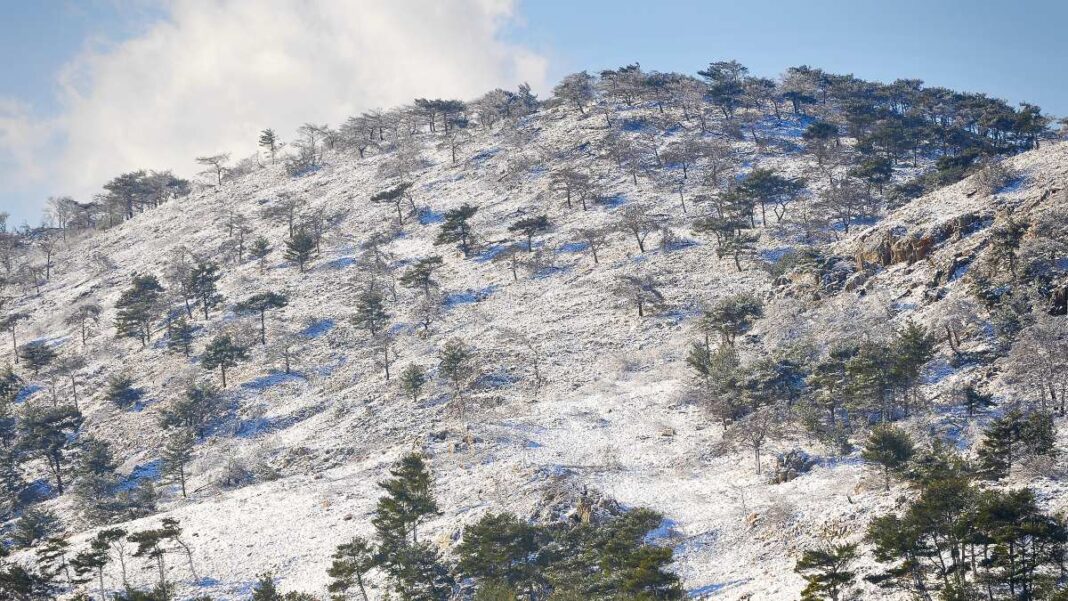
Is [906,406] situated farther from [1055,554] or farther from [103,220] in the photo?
[103,220]

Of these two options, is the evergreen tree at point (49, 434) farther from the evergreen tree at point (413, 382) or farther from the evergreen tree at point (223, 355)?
the evergreen tree at point (413, 382)

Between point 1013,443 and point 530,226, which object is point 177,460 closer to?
point 530,226

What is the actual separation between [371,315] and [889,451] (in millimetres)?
52004

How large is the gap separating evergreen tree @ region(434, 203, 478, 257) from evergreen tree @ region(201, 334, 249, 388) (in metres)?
28.6

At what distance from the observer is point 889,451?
33469 millimetres

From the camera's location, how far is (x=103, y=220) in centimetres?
13200

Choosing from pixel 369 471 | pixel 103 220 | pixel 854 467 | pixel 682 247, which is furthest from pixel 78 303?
pixel 854 467

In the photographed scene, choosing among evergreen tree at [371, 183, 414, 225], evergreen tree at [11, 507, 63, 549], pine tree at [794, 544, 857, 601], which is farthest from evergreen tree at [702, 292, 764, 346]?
evergreen tree at [371, 183, 414, 225]

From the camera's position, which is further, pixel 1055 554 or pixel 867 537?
pixel 867 537

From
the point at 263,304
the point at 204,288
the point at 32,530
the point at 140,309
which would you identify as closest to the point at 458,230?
the point at 263,304

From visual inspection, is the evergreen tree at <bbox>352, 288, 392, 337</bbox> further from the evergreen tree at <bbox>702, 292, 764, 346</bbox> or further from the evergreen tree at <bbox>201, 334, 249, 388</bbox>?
the evergreen tree at <bbox>702, 292, 764, 346</bbox>

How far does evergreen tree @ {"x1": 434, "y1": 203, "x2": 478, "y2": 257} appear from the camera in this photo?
287 feet

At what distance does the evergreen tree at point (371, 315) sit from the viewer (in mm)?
71500

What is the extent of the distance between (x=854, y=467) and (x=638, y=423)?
16.2m
